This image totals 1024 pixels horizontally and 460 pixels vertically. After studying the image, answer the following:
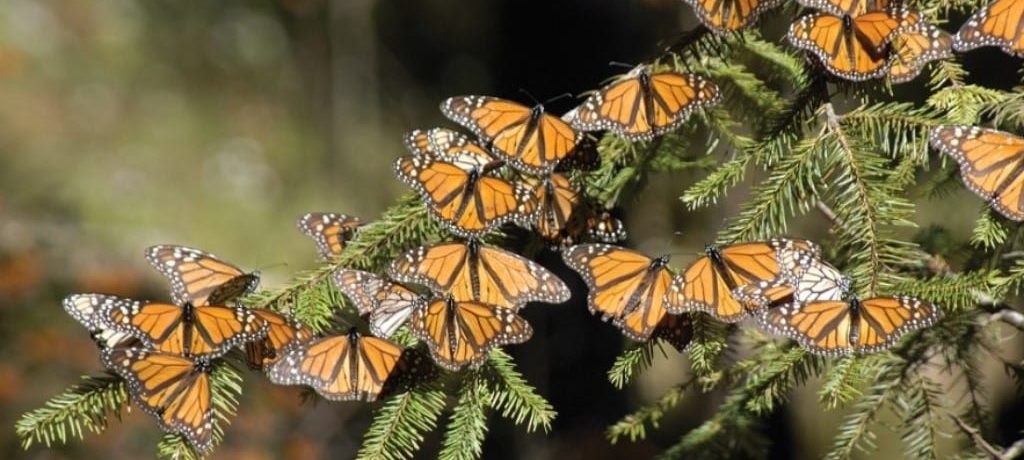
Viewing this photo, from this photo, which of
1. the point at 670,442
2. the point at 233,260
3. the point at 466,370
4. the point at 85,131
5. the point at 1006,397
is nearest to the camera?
the point at 466,370

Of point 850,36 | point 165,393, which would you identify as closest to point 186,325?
point 165,393

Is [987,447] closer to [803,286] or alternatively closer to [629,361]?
[803,286]

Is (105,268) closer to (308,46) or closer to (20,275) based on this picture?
(20,275)

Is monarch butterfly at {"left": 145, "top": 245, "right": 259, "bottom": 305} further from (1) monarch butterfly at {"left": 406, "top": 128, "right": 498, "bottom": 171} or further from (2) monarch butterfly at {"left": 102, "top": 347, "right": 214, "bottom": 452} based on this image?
(1) monarch butterfly at {"left": 406, "top": 128, "right": 498, "bottom": 171}

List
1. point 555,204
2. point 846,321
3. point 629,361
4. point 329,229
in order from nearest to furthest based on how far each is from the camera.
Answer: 1. point 846,321
2. point 629,361
3. point 555,204
4. point 329,229

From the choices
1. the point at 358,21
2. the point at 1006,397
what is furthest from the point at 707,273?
the point at 358,21

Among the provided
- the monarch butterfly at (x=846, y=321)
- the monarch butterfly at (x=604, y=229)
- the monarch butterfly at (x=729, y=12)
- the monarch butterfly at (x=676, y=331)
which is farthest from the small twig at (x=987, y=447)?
the monarch butterfly at (x=729, y=12)

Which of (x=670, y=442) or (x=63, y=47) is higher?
(x=63, y=47)

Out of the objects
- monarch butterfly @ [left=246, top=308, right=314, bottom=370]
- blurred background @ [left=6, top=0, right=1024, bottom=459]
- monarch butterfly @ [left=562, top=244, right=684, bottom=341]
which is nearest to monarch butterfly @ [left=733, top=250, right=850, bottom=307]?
monarch butterfly @ [left=562, top=244, right=684, bottom=341]
